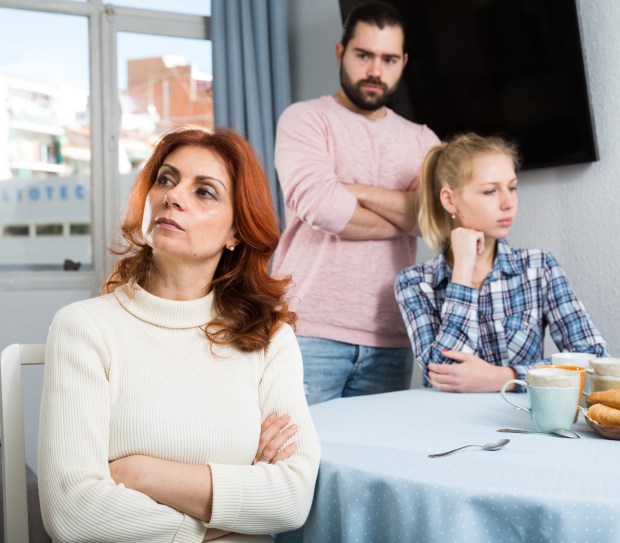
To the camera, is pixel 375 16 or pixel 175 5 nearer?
pixel 375 16

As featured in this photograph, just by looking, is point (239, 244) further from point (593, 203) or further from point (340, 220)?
point (593, 203)

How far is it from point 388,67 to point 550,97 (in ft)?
1.70

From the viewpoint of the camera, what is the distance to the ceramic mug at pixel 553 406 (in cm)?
123

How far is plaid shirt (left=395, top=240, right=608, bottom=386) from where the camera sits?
1788mm

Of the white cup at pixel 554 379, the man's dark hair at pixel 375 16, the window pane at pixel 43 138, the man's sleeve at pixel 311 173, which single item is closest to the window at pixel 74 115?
the window pane at pixel 43 138

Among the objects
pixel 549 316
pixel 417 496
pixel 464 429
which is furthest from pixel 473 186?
pixel 417 496

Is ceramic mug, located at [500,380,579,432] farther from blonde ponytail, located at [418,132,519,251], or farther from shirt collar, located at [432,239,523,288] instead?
blonde ponytail, located at [418,132,519,251]

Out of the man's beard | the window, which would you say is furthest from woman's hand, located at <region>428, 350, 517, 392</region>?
the window

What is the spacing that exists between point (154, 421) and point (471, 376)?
Answer: 29.1 inches

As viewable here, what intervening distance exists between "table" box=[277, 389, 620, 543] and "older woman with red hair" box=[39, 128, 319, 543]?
0.07 metres

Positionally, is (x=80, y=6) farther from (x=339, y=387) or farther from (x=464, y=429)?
(x=464, y=429)

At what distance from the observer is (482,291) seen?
1.88m

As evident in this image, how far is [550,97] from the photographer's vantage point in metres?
2.34

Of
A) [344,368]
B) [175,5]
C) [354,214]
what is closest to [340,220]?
[354,214]
